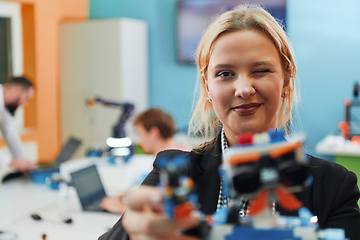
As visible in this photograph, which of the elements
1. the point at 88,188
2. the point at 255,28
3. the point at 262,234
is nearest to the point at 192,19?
the point at 88,188

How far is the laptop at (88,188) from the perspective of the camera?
179 centimetres

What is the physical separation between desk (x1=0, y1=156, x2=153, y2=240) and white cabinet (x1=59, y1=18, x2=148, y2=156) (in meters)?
1.70

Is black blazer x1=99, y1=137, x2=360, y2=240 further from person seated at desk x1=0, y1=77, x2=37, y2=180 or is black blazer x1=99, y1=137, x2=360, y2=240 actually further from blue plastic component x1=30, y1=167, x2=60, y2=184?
person seated at desk x1=0, y1=77, x2=37, y2=180

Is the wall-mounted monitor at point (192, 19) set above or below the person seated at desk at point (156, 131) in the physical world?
above

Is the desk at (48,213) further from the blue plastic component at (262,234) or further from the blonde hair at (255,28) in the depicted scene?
the blue plastic component at (262,234)

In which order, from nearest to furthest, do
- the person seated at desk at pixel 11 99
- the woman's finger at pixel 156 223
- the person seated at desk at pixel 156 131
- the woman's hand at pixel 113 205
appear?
the woman's finger at pixel 156 223, the woman's hand at pixel 113 205, the person seated at desk at pixel 156 131, the person seated at desk at pixel 11 99

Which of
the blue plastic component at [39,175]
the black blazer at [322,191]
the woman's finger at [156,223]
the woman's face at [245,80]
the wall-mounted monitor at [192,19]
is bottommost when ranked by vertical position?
the blue plastic component at [39,175]

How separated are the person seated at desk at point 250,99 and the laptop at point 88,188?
1.08m

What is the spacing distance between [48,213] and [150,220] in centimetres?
150

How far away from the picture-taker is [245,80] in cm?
65

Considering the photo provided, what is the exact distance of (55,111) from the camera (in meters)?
4.44

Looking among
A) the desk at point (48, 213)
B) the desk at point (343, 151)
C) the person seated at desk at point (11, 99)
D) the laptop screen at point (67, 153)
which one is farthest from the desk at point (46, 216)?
the desk at point (343, 151)

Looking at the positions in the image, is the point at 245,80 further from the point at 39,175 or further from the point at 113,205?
the point at 39,175

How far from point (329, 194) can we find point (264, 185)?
1.27 ft
